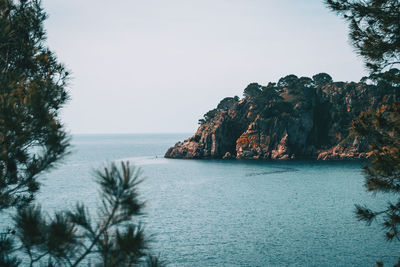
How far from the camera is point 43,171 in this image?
27.5 feet

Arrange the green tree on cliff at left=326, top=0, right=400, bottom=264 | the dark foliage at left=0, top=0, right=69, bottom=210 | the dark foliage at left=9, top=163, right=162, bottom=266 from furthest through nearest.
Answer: the green tree on cliff at left=326, top=0, right=400, bottom=264, the dark foliage at left=0, top=0, right=69, bottom=210, the dark foliage at left=9, top=163, right=162, bottom=266

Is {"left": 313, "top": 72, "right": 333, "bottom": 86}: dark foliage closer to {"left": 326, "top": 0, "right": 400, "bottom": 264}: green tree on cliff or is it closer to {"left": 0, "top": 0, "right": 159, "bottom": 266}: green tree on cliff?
{"left": 326, "top": 0, "right": 400, "bottom": 264}: green tree on cliff

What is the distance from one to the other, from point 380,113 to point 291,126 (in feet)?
339

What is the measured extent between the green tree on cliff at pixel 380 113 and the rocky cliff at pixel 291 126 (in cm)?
9905

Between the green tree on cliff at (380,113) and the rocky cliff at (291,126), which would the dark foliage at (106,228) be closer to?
the green tree on cliff at (380,113)

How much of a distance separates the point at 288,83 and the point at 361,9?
125003 mm

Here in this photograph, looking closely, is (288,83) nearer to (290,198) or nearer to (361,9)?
(290,198)

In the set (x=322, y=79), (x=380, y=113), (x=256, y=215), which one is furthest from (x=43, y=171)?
(x=322, y=79)

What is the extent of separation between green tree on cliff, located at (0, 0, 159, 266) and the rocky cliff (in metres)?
103

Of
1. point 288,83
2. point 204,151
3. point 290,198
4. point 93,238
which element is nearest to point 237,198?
point 290,198

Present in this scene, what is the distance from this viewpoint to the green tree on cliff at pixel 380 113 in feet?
37.4

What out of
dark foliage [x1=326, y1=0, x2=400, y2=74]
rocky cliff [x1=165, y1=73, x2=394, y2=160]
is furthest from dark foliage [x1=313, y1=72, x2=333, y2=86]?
dark foliage [x1=326, y1=0, x2=400, y2=74]

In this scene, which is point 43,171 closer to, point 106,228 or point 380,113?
point 106,228

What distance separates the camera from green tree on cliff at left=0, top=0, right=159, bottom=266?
5852 millimetres
